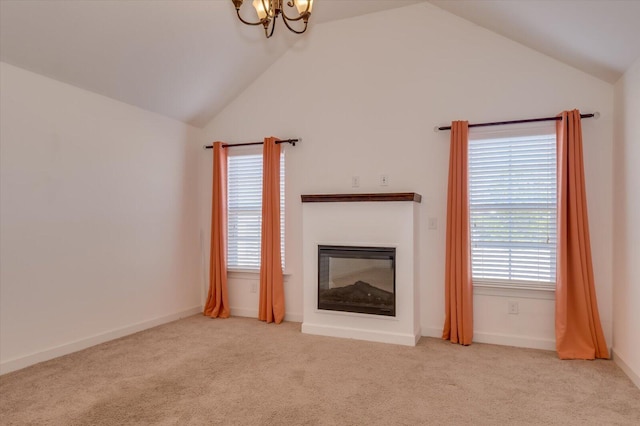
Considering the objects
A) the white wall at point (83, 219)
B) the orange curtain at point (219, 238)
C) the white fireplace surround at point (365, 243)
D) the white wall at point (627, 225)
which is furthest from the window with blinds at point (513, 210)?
the white wall at point (83, 219)

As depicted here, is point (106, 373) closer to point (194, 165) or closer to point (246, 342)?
point (246, 342)

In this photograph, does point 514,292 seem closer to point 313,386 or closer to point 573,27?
point 313,386

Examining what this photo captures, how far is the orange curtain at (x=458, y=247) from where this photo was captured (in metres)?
3.59

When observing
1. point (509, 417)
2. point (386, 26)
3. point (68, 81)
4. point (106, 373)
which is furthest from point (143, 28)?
point (509, 417)

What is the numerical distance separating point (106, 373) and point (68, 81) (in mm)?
2560

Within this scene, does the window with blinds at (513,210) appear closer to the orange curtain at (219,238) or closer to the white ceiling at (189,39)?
the white ceiling at (189,39)

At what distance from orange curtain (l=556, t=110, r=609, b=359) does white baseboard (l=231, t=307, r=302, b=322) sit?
2.61 metres

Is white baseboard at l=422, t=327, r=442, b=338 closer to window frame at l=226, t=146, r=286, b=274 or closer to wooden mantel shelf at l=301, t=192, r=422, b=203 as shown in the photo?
wooden mantel shelf at l=301, t=192, r=422, b=203

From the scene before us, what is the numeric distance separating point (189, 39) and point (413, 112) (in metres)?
2.35

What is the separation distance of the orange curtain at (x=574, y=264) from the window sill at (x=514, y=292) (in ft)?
0.46

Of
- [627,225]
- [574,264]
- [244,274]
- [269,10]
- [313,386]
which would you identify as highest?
[269,10]

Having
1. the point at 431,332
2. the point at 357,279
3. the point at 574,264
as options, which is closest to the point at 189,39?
the point at 357,279

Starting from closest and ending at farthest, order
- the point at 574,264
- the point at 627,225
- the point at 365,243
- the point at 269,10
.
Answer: the point at 269,10 < the point at 627,225 < the point at 574,264 < the point at 365,243

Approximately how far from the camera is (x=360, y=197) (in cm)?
385
